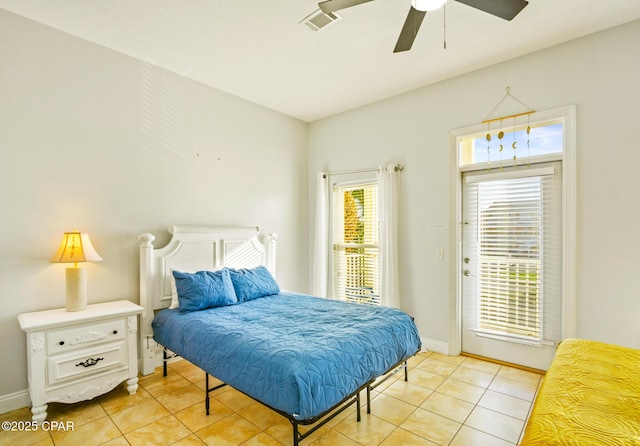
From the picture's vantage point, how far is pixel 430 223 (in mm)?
3672

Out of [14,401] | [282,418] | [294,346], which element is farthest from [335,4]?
[14,401]

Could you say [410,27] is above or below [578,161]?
above

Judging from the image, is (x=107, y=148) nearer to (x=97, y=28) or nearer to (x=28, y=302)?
(x=97, y=28)

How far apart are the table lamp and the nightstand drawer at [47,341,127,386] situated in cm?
36

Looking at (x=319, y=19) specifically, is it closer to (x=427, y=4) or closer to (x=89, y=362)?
(x=427, y=4)

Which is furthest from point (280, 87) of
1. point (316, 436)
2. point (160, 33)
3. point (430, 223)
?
point (316, 436)

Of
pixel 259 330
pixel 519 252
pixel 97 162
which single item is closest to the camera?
pixel 259 330

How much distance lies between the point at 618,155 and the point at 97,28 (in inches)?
169

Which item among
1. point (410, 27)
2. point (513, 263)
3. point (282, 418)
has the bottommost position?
point (282, 418)

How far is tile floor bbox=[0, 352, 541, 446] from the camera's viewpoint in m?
2.12

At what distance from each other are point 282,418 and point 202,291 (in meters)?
1.25

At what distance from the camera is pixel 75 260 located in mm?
2525

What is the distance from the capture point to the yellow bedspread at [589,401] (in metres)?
1.13

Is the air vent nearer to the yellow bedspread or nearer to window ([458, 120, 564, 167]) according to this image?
window ([458, 120, 564, 167])
